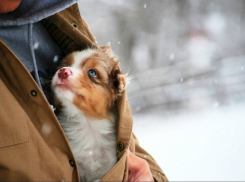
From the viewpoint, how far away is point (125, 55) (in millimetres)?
6281

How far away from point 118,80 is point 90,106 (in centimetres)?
24

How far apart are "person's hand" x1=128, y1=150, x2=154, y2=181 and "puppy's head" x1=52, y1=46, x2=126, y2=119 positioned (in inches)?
13.2

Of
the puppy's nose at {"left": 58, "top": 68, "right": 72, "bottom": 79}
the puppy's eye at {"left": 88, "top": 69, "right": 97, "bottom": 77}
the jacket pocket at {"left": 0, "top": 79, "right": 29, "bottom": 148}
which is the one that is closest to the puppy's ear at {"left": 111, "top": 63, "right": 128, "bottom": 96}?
the puppy's eye at {"left": 88, "top": 69, "right": 97, "bottom": 77}

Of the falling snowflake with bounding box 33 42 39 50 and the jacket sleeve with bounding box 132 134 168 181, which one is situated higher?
the falling snowflake with bounding box 33 42 39 50

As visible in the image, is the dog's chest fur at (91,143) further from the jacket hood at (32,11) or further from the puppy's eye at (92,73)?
the jacket hood at (32,11)

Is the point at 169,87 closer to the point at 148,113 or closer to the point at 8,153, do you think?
the point at 148,113

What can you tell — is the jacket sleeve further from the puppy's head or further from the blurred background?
the blurred background

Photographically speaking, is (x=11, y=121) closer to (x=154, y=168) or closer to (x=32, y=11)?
(x=32, y=11)

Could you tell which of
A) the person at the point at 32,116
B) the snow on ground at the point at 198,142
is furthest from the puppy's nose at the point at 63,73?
the snow on ground at the point at 198,142

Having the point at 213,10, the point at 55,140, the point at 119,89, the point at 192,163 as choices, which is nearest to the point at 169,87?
the point at 213,10

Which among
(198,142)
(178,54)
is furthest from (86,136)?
(178,54)

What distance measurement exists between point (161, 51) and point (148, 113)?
58.7 inches

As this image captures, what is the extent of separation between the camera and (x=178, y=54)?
6.59 m

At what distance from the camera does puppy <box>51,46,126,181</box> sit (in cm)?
209
